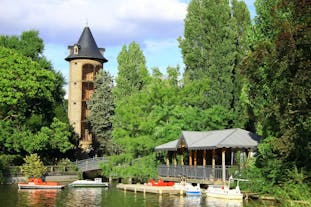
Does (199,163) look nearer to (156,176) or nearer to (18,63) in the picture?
(156,176)

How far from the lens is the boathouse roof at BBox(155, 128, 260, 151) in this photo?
29547 millimetres

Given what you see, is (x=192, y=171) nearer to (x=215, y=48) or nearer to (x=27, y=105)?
(x=215, y=48)

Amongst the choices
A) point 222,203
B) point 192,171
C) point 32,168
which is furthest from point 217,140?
point 32,168

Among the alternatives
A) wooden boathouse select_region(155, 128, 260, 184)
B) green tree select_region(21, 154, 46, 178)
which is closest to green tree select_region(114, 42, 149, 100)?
green tree select_region(21, 154, 46, 178)

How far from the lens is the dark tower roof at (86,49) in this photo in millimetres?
63972

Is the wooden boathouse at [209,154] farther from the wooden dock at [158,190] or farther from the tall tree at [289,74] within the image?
the tall tree at [289,74]

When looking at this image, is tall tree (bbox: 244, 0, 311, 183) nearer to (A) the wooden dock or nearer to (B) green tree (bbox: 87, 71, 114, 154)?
(A) the wooden dock

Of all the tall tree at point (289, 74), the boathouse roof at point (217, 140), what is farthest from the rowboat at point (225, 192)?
the tall tree at point (289, 74)

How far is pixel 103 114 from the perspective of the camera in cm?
5681

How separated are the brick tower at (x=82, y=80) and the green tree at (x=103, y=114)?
4.61 m

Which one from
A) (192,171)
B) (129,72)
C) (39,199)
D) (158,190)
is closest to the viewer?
(39,199)

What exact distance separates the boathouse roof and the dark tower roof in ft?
104

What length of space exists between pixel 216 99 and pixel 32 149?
60.2ft

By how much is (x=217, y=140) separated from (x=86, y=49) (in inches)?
1519
